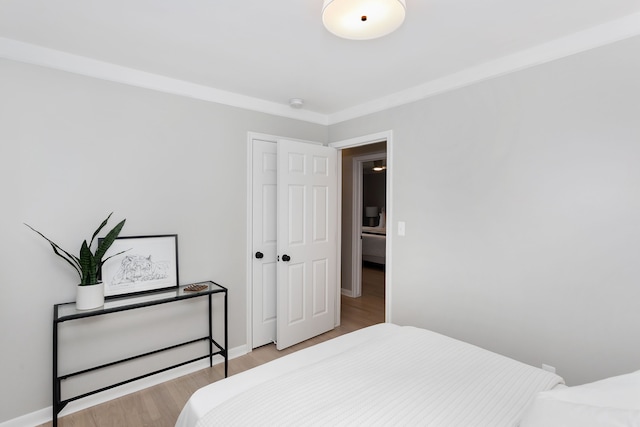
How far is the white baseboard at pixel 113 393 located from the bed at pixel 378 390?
1362 millimetres

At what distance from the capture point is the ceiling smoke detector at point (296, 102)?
2.95m

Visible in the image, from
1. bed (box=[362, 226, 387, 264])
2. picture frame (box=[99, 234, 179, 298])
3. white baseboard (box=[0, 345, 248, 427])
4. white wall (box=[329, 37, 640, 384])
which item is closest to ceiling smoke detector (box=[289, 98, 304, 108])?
white wall (box=[329, 37, 640, 384])

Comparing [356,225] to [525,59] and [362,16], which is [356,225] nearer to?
[525,59]

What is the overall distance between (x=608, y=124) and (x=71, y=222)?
3374 mm

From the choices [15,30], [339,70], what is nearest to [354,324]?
[339,70]

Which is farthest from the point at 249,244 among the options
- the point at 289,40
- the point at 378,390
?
the point at 378,390

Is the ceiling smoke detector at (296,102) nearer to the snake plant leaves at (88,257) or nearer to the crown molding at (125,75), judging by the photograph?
the crown molding at (125,75)

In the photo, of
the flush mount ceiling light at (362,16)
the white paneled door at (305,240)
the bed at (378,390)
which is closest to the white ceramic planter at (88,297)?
the bed at (378,390)

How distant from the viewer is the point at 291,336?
3080 mm

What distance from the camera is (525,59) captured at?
206 centimetres

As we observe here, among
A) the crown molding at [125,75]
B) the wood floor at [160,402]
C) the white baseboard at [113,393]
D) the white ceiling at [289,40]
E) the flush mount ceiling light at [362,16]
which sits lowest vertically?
the wood floor at [160,402]

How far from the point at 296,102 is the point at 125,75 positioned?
4.50ft

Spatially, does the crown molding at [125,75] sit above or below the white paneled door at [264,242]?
above

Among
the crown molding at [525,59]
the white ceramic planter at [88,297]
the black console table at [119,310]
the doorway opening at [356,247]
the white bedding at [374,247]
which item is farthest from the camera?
the white bedding at [374,247]
